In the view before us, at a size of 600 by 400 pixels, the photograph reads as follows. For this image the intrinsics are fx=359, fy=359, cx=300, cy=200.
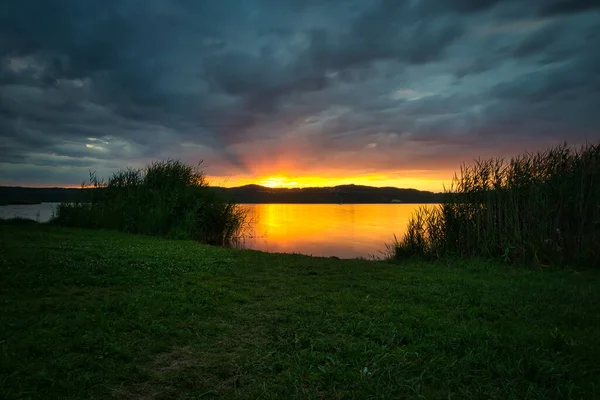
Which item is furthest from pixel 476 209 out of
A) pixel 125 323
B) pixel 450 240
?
pixel 125 323

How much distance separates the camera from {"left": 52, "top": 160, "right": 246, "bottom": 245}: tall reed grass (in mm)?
16578

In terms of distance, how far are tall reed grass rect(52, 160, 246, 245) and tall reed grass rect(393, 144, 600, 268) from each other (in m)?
9.43

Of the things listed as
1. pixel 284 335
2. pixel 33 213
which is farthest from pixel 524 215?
pixel 33 213

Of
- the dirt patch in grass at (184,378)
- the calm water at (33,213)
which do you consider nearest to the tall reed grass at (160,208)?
the calm water at (33,213)

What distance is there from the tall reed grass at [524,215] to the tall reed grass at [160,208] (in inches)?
371

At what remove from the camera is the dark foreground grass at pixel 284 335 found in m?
3.39

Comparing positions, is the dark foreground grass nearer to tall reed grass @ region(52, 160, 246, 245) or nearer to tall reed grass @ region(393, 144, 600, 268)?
tall reed grass @ region(393, 144, 600, 268)

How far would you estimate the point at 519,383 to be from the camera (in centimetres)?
346

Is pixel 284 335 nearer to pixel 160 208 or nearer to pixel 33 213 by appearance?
pixel 160 208

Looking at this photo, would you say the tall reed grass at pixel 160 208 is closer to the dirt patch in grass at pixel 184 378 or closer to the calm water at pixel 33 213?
the calm water at pixel 33 213

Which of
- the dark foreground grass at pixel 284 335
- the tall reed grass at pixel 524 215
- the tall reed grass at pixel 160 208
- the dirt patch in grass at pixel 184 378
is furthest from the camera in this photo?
the tall reed grass at pixel 160 208

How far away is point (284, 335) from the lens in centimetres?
463

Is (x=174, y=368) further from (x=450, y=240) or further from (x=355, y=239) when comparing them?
(x=355, y=239)

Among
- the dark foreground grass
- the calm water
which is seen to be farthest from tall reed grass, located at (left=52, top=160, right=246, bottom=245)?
the dark foreground grass
